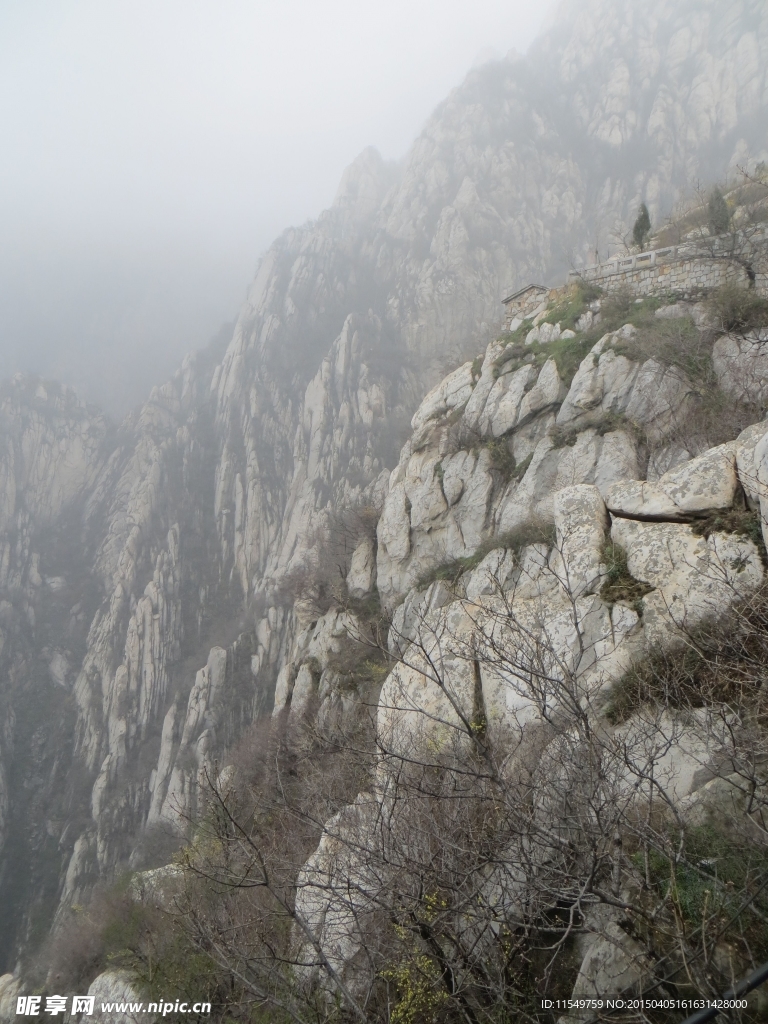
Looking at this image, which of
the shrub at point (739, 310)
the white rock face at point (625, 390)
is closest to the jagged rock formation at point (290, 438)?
the white rock face at point (625, 390)

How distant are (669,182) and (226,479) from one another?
61.9 m

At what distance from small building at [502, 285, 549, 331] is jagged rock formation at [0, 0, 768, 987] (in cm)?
294

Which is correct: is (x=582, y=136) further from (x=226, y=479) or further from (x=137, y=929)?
(x=137, y=929)

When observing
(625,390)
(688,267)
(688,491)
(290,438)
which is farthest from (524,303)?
(290,438)

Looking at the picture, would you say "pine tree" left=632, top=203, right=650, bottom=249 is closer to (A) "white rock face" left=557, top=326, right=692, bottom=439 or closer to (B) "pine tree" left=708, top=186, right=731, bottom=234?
(B) "pine tree" left=708, top=186, right=731, bottom=234

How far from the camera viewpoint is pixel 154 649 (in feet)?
172

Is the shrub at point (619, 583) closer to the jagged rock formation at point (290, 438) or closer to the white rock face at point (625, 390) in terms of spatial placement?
the white rock face at point (625, 390)

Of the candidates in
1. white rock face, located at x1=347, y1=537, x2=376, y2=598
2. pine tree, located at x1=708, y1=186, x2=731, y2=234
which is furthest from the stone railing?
white rock face, located at x1=347, y1=537, x2=376, y2=598

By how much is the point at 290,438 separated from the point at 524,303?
42.2 m

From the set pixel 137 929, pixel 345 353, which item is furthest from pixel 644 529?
pixel 345 353

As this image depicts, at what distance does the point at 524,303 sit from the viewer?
24125mm

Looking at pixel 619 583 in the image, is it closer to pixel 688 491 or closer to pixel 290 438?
pixel 688 491

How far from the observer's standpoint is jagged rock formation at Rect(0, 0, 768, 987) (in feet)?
133

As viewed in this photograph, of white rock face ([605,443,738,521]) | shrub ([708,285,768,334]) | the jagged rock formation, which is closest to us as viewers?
white rock face ([605,443,738,521])
